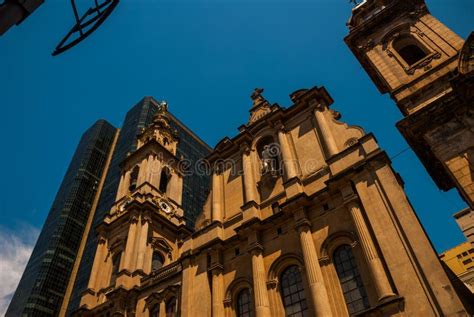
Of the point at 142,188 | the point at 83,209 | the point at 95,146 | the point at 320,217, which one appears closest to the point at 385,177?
the point at 320,217

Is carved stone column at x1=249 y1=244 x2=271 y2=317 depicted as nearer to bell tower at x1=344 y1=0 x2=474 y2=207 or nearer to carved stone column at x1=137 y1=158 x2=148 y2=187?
bell tower at x1=344 y1=0 x2=474 y2=207

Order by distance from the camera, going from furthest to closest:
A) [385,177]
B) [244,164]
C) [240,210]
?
[244,164] → [240,210] → [385,177]

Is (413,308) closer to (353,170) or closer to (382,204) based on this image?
(382,204)

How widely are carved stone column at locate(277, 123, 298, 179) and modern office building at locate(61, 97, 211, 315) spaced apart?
115ft

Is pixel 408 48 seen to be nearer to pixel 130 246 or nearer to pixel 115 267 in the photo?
pixel 130 246

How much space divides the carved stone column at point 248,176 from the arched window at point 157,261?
38.7 feet

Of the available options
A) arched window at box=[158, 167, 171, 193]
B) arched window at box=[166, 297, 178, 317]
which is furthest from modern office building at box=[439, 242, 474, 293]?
arched window at box=[166, 297, 178, 317]

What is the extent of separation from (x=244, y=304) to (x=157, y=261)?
13.6 meters

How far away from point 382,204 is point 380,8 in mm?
15818

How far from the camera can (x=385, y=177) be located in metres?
16.7

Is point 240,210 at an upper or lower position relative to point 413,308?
upper

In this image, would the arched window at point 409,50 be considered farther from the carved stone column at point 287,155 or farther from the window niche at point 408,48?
the carved stone column at point 287,155

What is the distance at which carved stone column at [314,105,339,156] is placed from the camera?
20.3 meters

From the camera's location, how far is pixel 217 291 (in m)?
19.1
